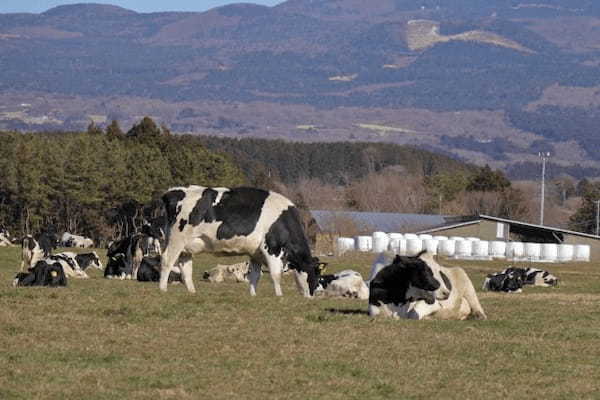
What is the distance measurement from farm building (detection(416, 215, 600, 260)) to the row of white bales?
9391 millimetres

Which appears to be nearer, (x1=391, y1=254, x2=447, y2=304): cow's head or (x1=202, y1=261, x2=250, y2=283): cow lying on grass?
(x1=391, y1=254, x2=447, y2=304): cow's head

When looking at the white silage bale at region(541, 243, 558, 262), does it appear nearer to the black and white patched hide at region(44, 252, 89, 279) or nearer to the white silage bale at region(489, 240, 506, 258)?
the white silage bale at region(489, 240, 506, 258)

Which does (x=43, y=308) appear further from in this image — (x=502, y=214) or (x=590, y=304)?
A: (x=502, y=214)

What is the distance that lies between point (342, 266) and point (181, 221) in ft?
113

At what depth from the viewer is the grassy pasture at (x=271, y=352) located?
13.0 metres

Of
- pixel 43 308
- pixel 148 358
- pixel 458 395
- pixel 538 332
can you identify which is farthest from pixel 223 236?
pixel 458 395

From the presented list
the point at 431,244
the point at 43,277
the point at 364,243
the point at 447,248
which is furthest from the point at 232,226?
the point at 364,243

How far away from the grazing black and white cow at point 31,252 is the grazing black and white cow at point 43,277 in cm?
1160

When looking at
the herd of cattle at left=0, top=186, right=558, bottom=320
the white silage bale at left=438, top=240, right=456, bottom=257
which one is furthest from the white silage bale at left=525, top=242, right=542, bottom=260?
→ the herd of cattle at left=0, top=186, right=558, bottom=320

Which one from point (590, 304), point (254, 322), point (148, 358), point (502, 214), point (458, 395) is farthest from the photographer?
point (502, 214)

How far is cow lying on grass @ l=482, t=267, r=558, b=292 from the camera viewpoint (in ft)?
125

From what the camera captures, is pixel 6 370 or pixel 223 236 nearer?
pixel 6 370

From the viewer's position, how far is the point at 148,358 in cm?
1447

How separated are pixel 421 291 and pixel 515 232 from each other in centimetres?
8746
